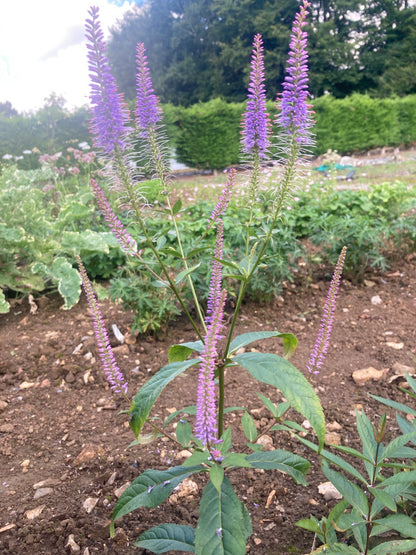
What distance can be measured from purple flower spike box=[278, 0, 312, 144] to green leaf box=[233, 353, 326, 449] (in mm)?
821

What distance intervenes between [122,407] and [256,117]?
7.12 feet

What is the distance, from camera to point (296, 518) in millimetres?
1923

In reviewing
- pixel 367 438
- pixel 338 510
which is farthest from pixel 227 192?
pixel 338 510

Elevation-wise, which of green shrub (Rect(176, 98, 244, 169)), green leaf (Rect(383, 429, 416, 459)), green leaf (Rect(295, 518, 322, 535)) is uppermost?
green shrub (Rect(176, 98, 244, 169))

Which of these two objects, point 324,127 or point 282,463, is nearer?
point 282,463

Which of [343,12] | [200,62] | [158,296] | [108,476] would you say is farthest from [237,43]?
[108,476]

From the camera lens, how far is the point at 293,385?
1.22 m

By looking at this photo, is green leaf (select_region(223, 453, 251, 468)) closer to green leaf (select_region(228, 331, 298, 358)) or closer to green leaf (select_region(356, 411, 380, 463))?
green leaf (select_region(228, 331, 298, 358))

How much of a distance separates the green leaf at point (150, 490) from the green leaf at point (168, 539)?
17 cm

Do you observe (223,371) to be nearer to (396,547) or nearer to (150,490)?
(150,490)

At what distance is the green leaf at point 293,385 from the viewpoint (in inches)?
46.1

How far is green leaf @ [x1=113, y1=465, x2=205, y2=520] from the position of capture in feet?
4.74

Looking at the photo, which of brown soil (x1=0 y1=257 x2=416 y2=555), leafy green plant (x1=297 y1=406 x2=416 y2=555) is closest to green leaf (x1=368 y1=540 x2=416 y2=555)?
leafy green plant (x1=297 y1=406 x2=416 y2=555)

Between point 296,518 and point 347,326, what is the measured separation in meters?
2.02
